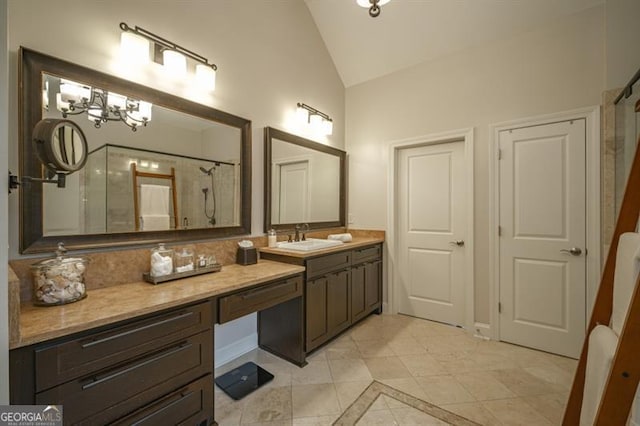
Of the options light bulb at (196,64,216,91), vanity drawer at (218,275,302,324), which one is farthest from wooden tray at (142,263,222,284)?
light bulb at (196,64,216,91)

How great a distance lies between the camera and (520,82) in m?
2.59

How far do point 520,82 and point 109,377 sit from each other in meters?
3.73

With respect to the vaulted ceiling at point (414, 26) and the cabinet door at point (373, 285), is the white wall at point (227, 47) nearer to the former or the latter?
the vaulted ceiling at point (414, 26)

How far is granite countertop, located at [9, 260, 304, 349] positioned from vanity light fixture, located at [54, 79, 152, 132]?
3.26 ft

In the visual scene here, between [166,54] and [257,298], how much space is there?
69.2 inches

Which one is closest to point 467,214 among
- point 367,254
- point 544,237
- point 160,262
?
point 544,237

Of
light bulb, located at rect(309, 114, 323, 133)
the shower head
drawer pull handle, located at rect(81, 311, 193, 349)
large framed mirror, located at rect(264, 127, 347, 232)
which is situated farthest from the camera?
light bulb, located at rect(309, 114, 323, 133)

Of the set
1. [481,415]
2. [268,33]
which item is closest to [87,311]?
[481,415]

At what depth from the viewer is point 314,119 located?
10.1ft

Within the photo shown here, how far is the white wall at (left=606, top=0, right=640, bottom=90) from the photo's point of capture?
2029mm

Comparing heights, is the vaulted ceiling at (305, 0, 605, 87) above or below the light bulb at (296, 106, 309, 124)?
above

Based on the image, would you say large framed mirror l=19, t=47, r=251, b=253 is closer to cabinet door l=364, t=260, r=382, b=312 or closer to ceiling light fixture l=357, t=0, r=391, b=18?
ceiling light fixture l=357, t=0, r=391, b=18

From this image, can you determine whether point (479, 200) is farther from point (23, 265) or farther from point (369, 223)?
point (23, 265)

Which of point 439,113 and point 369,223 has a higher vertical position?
point 439,113
